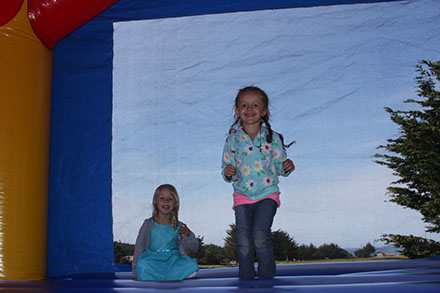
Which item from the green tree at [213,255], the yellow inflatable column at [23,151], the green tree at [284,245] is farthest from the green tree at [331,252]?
the yellow inflatable column at [23,151]

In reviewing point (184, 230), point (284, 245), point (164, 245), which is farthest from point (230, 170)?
point (284, 245)

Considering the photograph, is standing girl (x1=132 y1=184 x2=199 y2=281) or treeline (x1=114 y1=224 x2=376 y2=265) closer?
standing girl (x1=132 y1=184 x2=199 y2=281)

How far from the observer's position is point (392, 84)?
7.67 feet

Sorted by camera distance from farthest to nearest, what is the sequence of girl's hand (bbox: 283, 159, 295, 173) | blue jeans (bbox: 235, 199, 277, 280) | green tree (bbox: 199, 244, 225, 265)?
green tree (bbox: 199, 244, 225, 265), girl's hand (bbox: 283, 159, 295, 173), blue jeans (bbox: 235, 199, 277, 280)

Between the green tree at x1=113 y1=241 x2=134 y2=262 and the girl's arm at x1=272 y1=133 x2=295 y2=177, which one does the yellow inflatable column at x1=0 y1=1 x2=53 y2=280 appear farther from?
the girl's arm at x1=272 y1=133 x2=295 y2=177

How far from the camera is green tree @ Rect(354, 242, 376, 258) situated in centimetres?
230

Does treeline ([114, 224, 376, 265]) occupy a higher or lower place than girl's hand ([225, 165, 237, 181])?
lower

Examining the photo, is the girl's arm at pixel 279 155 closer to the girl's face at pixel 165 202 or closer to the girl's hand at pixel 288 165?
the girl's hand at pixel 288 165

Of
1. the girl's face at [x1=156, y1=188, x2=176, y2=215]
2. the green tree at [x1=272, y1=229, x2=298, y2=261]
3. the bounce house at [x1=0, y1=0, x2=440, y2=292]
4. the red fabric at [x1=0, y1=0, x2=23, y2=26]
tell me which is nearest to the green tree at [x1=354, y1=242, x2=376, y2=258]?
the bounce house at [x1=0, y1=0, x2=440, y2=292]

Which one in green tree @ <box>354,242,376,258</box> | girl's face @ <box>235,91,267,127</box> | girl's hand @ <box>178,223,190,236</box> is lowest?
green tree @ <box>354,242,376,258</box>

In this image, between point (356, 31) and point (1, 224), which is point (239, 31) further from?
point (1, 224)

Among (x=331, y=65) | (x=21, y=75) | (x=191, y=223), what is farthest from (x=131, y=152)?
(x=331, y=65)

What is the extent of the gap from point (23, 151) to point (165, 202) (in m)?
0.65

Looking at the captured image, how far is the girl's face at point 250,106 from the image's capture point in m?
1.90
